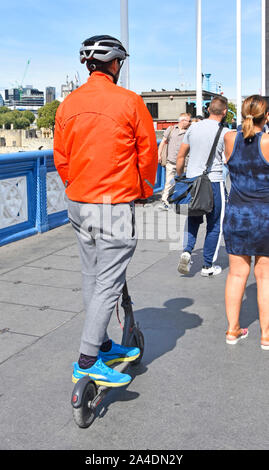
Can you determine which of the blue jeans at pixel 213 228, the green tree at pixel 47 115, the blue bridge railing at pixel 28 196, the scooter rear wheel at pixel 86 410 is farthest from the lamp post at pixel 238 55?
the green tree at pixel 47 115

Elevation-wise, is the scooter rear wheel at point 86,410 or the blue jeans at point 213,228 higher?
the blue jeans at point 213,228

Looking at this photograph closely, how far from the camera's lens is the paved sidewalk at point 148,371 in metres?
2.78

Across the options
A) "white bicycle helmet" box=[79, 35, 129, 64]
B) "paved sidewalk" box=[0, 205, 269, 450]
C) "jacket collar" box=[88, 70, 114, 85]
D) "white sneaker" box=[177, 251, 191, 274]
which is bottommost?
"paved sidewalk" box=[0, 205, 269, 450]

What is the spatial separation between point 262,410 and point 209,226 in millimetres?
3072

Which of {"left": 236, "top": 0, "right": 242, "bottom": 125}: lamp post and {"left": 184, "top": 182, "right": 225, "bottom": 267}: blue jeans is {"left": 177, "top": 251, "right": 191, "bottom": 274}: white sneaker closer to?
{"left": 184, "top": 182, "right": 225, "bottom": 267}: blue jeans

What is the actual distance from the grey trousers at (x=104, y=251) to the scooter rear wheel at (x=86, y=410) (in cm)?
20

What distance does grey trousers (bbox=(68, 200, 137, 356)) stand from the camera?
2932 millimetres

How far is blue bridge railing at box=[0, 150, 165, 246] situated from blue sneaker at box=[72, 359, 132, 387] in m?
4.54

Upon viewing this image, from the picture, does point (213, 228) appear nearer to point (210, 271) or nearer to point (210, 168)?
point (210, 271)

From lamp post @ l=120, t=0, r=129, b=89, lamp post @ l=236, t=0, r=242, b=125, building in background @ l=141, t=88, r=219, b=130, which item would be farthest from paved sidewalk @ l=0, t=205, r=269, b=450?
building in background @ l=141, t=88, r=219, b=130

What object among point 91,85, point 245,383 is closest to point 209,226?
point 245,383

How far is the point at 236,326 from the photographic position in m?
4.03

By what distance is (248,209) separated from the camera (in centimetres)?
384

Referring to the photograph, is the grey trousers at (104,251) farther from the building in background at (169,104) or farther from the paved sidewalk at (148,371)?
the building in background at (169,104)
